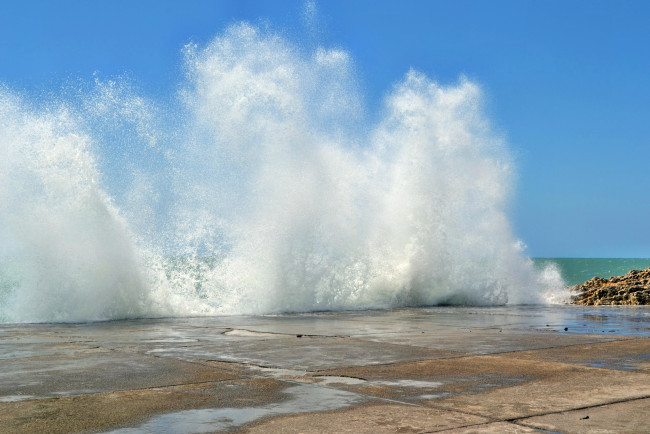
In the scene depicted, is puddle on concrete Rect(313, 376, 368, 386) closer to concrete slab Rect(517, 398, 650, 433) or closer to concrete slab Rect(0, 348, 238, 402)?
concrete slab Rect(0, 348, 238, 402)

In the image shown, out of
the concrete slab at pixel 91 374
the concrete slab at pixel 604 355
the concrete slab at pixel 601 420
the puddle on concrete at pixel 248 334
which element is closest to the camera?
the concrete slab at pixel 601 420

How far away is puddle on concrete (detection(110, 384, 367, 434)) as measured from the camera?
2.98 meters

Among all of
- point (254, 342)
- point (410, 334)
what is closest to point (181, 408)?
point (254, 342)

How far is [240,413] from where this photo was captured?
3254 mm

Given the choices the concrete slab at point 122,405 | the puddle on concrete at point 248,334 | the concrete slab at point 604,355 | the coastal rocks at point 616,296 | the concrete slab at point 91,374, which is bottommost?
the concrete slab at point 122,405

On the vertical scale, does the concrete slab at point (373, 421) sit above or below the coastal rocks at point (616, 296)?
below

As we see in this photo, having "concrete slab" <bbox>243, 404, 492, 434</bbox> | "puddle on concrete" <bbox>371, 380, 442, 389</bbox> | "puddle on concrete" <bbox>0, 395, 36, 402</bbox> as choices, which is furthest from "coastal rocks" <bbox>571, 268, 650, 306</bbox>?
"puddle on concrete" <bbox>0, 395, 36, 402</bbox>

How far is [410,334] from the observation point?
7.05 m

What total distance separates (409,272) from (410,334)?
7.54 metres

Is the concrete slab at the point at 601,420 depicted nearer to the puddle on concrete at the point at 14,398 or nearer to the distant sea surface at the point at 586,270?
the puddle on concrete at the point at 14,398

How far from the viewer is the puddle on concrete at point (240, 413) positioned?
9.77 ft

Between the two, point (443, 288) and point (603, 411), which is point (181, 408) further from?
point (443, 288)

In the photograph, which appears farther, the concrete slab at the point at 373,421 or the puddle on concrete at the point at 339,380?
the puddle on concrete at the point at 339,380

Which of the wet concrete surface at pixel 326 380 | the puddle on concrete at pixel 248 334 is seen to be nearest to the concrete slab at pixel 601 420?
the wet concrete surface at pixel 326 380
